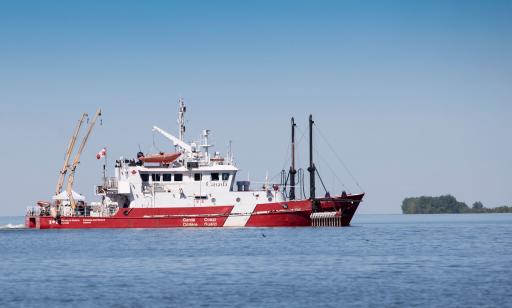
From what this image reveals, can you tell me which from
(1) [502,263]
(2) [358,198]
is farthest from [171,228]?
(1) [502,263]

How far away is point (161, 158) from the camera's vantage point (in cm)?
7650

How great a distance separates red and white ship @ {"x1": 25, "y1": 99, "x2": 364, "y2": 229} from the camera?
246 ft

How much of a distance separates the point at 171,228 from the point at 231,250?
20.3 meters

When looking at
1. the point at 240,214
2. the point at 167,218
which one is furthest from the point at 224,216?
the point at 167,218

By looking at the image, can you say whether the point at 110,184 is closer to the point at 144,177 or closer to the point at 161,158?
the point at 144,177

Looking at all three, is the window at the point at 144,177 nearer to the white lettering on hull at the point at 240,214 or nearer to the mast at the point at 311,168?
the white lettering on hull at the point at 240,214

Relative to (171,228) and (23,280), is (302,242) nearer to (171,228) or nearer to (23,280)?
(171,228)

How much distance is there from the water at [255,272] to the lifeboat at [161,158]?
7429 mm

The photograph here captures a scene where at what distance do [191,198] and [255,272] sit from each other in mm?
30747

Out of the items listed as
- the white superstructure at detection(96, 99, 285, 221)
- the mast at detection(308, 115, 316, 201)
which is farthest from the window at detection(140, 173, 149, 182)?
the mast at detection(308, 115, 316, 201)

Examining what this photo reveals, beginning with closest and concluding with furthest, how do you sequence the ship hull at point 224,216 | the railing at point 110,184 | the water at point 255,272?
the water at point 255,272 → the ship hull at point 224,216 → the railing at point 110,184

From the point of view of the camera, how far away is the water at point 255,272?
36.1 metres

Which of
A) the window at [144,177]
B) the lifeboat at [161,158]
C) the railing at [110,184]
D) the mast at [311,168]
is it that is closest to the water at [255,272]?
the window at [144,177]

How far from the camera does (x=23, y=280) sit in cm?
4322
